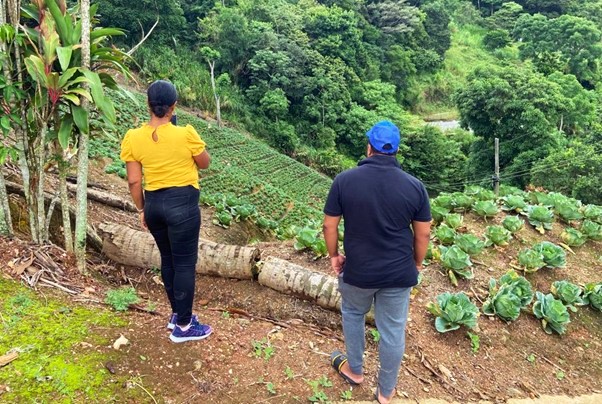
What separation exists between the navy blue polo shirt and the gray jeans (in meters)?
0.09

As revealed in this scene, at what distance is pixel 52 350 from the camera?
7.46ft

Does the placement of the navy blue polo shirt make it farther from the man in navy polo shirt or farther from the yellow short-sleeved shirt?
the yellow short-sleeved shirt

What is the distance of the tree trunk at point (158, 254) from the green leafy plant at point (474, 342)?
5.47ft

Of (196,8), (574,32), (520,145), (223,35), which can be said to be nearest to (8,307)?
(520,145)

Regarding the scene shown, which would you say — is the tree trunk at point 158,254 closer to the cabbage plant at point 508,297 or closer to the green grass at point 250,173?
the cabbage plant at point 508,297

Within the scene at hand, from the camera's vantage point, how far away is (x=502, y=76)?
19562mm

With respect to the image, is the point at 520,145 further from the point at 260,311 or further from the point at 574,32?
the point at 574,32

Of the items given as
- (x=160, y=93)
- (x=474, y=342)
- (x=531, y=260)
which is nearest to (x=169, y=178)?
(x=160, y=93)

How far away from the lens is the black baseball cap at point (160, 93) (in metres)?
2.24

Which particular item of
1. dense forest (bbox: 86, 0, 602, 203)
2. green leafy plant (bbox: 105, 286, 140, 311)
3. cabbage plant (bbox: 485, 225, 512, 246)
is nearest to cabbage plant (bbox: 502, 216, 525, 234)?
cabbage plant (bbox: 485, 225, 512, 246)

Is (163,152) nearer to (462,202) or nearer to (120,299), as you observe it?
(120,299)

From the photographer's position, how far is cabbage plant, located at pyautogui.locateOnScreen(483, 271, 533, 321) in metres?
3.48

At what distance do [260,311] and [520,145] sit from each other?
18.6 meters

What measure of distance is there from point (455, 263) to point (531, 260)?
2.58 feet
